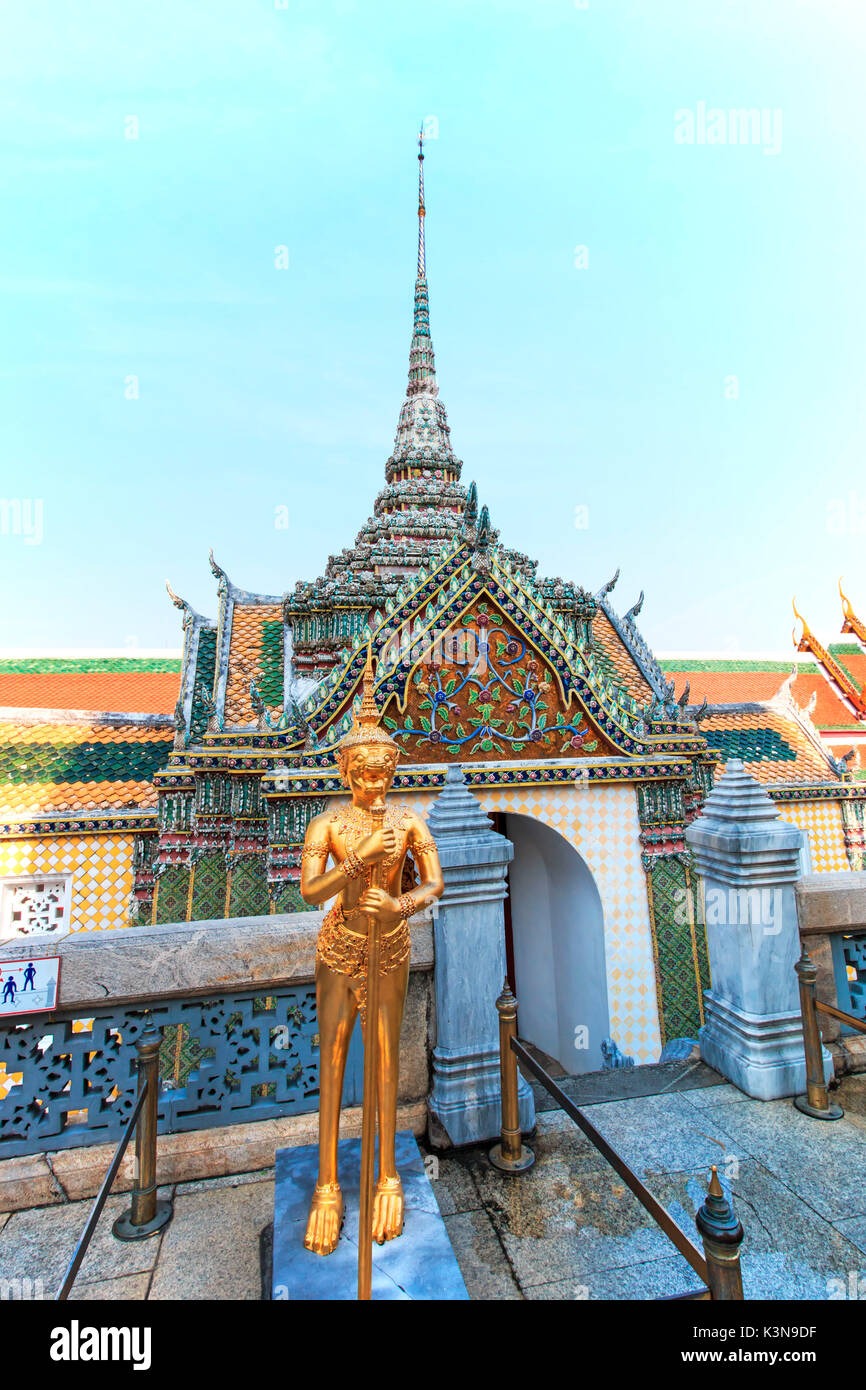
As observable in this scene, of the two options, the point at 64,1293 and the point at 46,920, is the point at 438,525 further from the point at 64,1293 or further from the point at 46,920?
the point at 64,1293

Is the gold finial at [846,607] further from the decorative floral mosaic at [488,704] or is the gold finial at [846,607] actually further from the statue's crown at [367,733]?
the statue's crown at [367,733]

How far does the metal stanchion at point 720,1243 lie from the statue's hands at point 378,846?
1554 mm

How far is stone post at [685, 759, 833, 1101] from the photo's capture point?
455 cm

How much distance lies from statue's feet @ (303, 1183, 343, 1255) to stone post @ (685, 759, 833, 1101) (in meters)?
3.07

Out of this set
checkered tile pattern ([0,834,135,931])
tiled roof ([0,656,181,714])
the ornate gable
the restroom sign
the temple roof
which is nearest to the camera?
the restroom sign

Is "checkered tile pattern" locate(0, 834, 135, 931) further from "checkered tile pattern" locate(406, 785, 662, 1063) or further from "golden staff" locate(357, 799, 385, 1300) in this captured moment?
"golden staff" locate(357, 799, 385, 1300)

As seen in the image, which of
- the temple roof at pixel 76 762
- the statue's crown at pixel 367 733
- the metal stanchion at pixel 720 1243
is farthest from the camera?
the temple roof at pixel 76 762

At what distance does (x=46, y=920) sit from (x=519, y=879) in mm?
6943

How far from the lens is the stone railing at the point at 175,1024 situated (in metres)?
3.68

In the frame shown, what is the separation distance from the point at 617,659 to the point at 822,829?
198 inches

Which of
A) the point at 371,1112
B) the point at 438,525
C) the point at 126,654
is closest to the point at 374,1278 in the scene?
the point at 371,1112

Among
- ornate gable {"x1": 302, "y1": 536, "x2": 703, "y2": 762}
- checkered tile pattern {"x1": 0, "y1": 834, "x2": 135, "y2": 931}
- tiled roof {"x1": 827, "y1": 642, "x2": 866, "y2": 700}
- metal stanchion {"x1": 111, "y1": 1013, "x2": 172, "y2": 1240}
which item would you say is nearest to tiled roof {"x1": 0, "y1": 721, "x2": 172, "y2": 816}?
checkered tile pattern {"x1": 0, "y1": 834, "x2": 135, "y2": 931}

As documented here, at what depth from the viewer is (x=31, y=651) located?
17.3m

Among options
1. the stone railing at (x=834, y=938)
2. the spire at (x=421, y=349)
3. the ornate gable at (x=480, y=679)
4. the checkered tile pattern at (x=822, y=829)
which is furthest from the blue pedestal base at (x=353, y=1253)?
the spire at (x=421, y=349)
